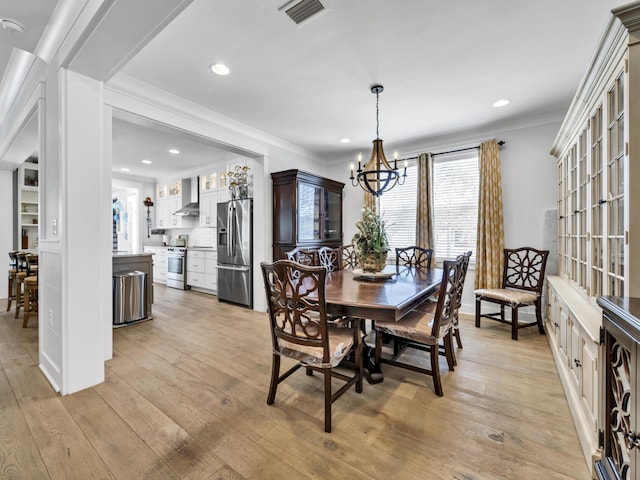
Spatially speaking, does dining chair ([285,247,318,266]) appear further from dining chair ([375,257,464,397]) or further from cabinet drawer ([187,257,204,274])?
cabinet drawer ([187,257,204,274])

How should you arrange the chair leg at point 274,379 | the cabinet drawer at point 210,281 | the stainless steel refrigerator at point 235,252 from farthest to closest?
the cabinet drawer at point 210,281 < the stainless steel refrigerator at point 235,252 < the chair leg at point 274,379

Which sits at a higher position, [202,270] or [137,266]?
[137,266]

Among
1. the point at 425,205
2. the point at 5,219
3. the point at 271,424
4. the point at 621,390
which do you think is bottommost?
the point at 271,424

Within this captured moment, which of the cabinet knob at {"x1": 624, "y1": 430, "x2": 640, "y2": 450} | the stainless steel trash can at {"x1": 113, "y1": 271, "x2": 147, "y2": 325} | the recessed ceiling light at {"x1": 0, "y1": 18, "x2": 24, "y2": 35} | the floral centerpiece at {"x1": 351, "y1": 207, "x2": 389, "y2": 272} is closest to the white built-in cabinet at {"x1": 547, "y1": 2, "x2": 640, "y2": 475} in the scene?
the cabinet knob at {"x1": 624, "y1": 430, "x2": 640, "y2": 450}

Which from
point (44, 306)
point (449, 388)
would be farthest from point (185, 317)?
point (449, 388)

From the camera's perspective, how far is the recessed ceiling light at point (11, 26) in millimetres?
1872

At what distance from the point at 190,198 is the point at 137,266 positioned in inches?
113

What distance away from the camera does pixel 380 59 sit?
8.04ft

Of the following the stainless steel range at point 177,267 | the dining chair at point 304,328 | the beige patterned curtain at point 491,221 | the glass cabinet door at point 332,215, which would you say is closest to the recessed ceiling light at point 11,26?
the dining chair at point 304,328

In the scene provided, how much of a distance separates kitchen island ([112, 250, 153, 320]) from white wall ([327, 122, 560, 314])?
16.5ft

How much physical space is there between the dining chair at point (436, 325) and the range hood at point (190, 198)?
5.41 meters

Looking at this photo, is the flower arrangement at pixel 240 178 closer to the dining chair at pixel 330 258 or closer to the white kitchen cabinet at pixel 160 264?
the dining chair at pixel 330 258

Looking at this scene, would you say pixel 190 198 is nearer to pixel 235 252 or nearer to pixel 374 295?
pixel 235 252

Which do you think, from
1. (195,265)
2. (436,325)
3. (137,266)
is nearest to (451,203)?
(436,325)
